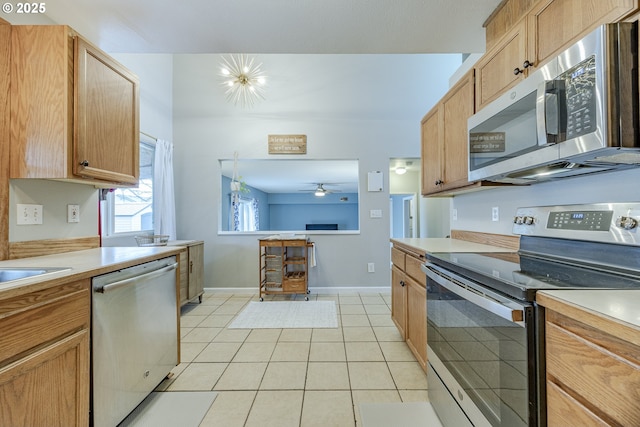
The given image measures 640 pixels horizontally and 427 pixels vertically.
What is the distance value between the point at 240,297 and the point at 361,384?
7.93ft

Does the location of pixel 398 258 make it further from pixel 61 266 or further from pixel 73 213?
pixel 73 213

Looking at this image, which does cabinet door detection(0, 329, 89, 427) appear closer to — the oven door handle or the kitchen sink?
the kitchen sink

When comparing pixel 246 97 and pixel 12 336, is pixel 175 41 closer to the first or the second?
pixel 246 97

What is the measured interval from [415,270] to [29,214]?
240 centimetres

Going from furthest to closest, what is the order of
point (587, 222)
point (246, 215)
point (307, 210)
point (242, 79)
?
point (307, 210)
point (246, 215)
point (242, 79)
point (587, 222)

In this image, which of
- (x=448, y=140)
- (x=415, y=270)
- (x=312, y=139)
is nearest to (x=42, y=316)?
(x=415, y=270)

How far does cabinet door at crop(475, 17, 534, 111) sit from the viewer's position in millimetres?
1405

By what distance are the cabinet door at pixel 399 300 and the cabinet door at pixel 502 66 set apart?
4.48ft

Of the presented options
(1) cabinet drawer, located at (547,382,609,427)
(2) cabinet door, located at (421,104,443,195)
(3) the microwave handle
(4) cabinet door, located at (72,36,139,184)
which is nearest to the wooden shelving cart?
(2) cabinet door, located at (421,104,443,195)

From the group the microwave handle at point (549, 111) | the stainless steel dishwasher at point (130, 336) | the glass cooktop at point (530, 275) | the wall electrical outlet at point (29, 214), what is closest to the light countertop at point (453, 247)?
the glass cooktop at point (530, 275)

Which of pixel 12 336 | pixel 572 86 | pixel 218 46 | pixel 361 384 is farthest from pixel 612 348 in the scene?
pixel 218 46

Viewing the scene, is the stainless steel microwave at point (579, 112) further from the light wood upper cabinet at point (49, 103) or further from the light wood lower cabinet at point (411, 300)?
the light wood upper cabinet at point (49, 103)

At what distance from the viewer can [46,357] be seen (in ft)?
3.25

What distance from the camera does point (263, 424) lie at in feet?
4.83
